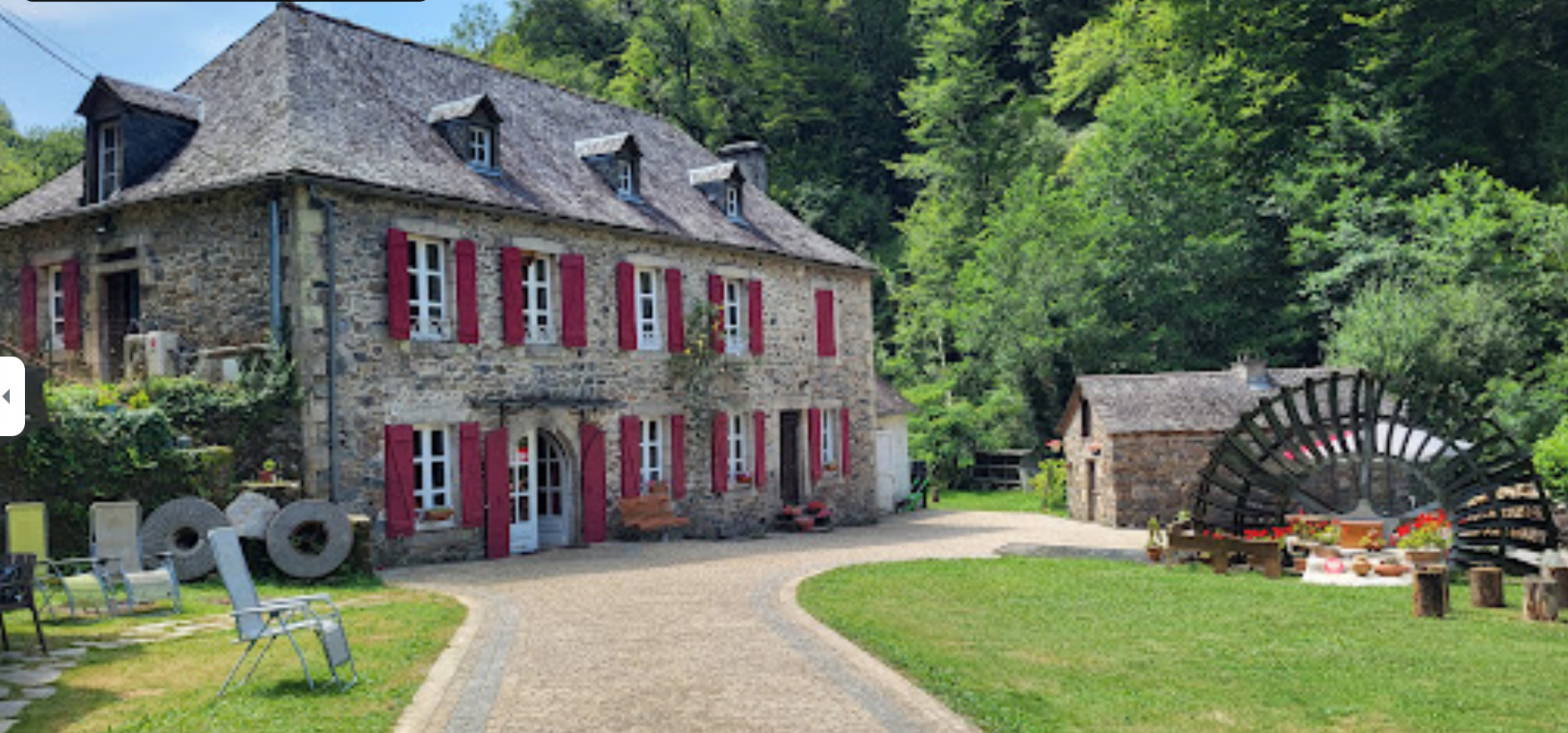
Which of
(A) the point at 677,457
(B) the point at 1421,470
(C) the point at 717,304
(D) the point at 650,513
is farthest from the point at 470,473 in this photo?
(B) the point at 1421,470

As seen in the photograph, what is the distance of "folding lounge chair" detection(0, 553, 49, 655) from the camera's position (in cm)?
755

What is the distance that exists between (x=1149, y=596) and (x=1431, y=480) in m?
6.78

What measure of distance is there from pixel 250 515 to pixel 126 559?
198 centimetres

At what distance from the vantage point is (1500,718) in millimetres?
7223

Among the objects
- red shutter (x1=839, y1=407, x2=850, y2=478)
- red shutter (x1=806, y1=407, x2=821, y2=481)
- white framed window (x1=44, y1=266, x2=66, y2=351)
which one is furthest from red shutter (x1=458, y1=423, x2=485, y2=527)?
red shutter (x1=839, y1=407, x2=850, y2=478)

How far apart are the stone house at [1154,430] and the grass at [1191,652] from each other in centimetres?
807

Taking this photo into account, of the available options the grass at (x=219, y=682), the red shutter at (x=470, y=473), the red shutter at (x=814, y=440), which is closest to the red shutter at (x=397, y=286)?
the red shutter at (x=470, y=473)

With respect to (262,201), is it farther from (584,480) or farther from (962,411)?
(962,411)

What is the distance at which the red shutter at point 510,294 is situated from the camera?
16.2 m

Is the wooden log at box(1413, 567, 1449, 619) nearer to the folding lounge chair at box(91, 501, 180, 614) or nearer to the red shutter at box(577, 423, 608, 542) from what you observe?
the red shutter at box(577, 423, 608, 542)

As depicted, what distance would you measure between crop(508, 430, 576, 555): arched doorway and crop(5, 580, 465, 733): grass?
21.0 ft

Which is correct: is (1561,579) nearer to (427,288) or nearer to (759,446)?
(759,446)

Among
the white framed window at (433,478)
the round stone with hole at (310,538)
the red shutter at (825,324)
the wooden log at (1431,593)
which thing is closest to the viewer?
the wooden log at (1431,593)

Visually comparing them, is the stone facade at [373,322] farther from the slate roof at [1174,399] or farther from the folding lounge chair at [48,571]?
the slate roof at [1174,399]
